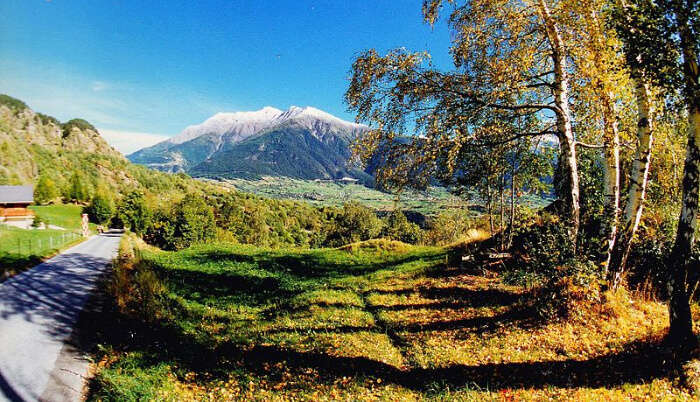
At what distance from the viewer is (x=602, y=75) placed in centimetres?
714

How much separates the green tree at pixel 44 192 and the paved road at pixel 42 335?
8461cm

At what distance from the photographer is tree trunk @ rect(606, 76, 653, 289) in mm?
7734

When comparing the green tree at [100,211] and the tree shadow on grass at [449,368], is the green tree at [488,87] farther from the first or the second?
the green tree at [100,211]

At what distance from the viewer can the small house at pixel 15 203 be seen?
49781 mm

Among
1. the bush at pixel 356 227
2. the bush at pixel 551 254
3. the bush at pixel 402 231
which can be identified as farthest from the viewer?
the bush at pixel 356 227

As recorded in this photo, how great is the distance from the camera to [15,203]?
5062cm

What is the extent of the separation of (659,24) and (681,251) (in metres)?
4.62

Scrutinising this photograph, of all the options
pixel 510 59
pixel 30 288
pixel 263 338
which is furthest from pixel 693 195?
pixel 30 288

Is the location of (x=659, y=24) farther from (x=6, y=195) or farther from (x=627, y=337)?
(x=6, y=195)

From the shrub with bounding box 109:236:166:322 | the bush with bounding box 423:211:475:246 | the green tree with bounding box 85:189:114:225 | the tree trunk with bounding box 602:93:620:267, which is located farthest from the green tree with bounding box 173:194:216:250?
the tree trunk with bounding box 602:93:620:267

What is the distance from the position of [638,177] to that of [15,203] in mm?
77991

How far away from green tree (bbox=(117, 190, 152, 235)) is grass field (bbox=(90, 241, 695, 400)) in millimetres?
66874

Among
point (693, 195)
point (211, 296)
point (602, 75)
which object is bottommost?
point (211, 296)

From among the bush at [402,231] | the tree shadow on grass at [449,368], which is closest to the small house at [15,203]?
the tree shadow on grass at [449,368]
